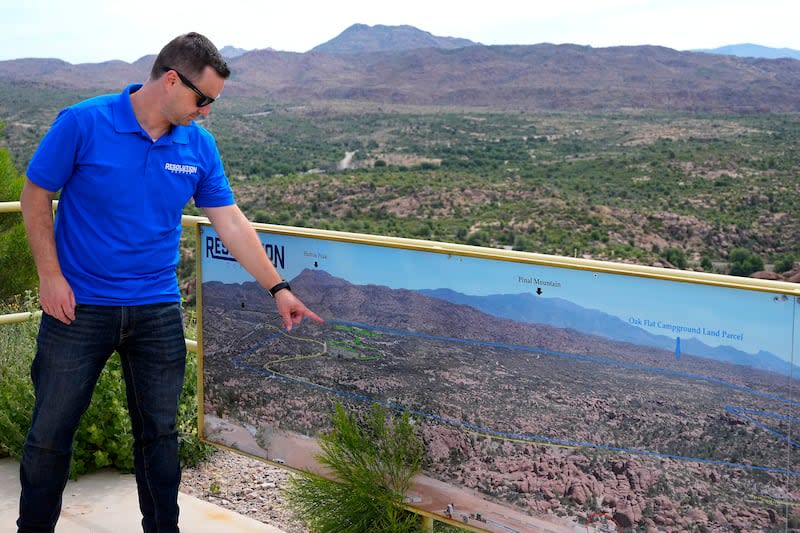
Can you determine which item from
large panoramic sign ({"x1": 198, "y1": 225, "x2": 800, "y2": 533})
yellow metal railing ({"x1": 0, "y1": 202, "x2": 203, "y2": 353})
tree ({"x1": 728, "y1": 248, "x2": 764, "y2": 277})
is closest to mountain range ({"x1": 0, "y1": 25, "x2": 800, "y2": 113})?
tree ({"x1": 728, "y1": 248, "x2": 764, "y2": 277})

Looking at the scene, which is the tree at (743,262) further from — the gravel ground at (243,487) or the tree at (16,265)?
the gravel ground at (243,487)

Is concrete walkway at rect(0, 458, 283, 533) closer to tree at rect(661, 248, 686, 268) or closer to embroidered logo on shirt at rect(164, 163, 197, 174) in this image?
embroidered logo on shirt at rect(164, 163, 197, 174)

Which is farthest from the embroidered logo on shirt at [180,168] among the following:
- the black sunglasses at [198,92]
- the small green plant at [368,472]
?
the small green plant at [368,472]

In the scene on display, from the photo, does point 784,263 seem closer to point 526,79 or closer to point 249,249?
point 249,249

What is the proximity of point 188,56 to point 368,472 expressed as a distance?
1402 millimetres

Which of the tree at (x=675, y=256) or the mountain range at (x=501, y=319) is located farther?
the tree at (x=675, y=256)

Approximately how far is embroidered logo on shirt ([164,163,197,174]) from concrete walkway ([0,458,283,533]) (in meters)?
1.35

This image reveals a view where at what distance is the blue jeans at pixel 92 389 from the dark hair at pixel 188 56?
673 mm

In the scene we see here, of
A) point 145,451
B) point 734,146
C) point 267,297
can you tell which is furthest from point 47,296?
point 734,146

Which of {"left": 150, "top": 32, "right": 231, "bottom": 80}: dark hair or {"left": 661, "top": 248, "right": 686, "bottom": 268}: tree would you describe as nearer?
{"left": 150, "top": 32, "right": 231, "bottom": 80}: dark hair

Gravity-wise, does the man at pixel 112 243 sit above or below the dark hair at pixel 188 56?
below

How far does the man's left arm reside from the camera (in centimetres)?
290

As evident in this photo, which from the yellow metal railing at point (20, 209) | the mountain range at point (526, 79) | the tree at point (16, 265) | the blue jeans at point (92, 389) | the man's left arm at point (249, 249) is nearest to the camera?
the blue jeans at point (92, 389)

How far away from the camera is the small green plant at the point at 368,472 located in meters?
3.02
